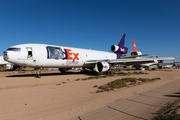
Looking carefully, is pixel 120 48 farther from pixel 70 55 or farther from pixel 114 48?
pixel 70 55

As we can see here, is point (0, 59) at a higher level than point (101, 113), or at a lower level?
higher

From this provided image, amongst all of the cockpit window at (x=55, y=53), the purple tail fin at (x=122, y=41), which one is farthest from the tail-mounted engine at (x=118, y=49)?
the cockpit window at (x=55, y=53)

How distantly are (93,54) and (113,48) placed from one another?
23.7 feet

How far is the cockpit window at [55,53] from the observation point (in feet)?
49.9

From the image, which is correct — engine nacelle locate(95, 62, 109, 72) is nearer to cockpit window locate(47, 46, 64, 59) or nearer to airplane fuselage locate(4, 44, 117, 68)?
airplane fuselage locate(4, 44, 117, 68)

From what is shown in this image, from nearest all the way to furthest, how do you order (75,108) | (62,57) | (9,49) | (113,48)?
(75,108) → (9,49) → (62,57) → (113,48)

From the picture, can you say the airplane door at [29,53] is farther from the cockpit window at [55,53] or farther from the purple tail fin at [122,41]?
the purple tail fin at [122,41]

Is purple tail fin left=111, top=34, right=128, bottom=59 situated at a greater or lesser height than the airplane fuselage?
greater

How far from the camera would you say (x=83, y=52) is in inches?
775

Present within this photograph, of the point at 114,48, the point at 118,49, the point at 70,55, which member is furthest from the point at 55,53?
the point at 118,49

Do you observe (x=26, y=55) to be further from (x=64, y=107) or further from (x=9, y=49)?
(x=64, y=107)

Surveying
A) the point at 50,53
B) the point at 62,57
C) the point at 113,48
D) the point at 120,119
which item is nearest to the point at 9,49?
the point at 50,53

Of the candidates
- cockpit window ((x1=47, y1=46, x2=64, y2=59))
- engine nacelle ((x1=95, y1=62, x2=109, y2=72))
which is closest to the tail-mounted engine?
engine nacelle ((x1=95, y1=62, x2=109, y2=72))

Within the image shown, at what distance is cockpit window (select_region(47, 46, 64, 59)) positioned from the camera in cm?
1521
